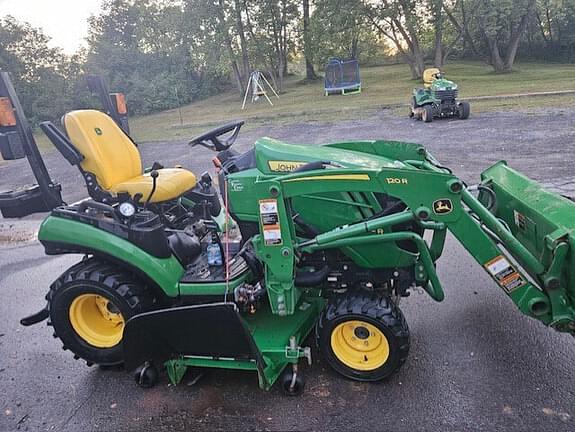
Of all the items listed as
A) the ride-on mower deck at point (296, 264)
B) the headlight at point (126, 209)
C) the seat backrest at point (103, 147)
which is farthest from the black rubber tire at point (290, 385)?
the seat backrest at point (103, 147)

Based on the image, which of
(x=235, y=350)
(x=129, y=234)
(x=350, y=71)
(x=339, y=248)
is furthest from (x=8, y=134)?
(x=350, y=71)

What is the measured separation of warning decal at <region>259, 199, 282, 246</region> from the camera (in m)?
2.71

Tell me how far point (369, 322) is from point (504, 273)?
2.55 ft

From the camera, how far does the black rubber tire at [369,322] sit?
279 cm

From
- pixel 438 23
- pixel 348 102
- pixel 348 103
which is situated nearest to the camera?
pixel 348 103

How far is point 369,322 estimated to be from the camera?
282 centimetres

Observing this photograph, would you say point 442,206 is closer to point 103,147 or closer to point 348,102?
point 103,147

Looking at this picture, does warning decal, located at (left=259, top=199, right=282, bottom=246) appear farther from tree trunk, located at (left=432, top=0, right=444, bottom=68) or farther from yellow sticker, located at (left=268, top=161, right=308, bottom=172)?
tree trunk, located at (left=432, top=0, right=444, bottom=68)

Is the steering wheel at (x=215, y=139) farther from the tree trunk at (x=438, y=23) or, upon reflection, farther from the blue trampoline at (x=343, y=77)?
the tree trunk at (x=438, y=23)

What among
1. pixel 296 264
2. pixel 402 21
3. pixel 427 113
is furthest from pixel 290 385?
pixel 402 21

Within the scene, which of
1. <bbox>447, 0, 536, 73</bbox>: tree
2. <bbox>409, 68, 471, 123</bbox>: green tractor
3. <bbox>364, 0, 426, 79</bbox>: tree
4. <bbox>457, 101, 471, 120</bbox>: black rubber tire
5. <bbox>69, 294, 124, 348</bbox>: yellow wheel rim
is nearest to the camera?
<bbox>69, 294, 124, 348</bbox>: yellow wheel rim

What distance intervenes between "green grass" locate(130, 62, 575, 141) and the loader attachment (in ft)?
35.6

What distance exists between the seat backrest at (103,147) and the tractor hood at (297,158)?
4.42 feet

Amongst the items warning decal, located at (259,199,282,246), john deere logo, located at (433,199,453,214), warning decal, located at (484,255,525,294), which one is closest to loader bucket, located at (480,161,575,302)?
warning decal, located at (484,255,525,294)
